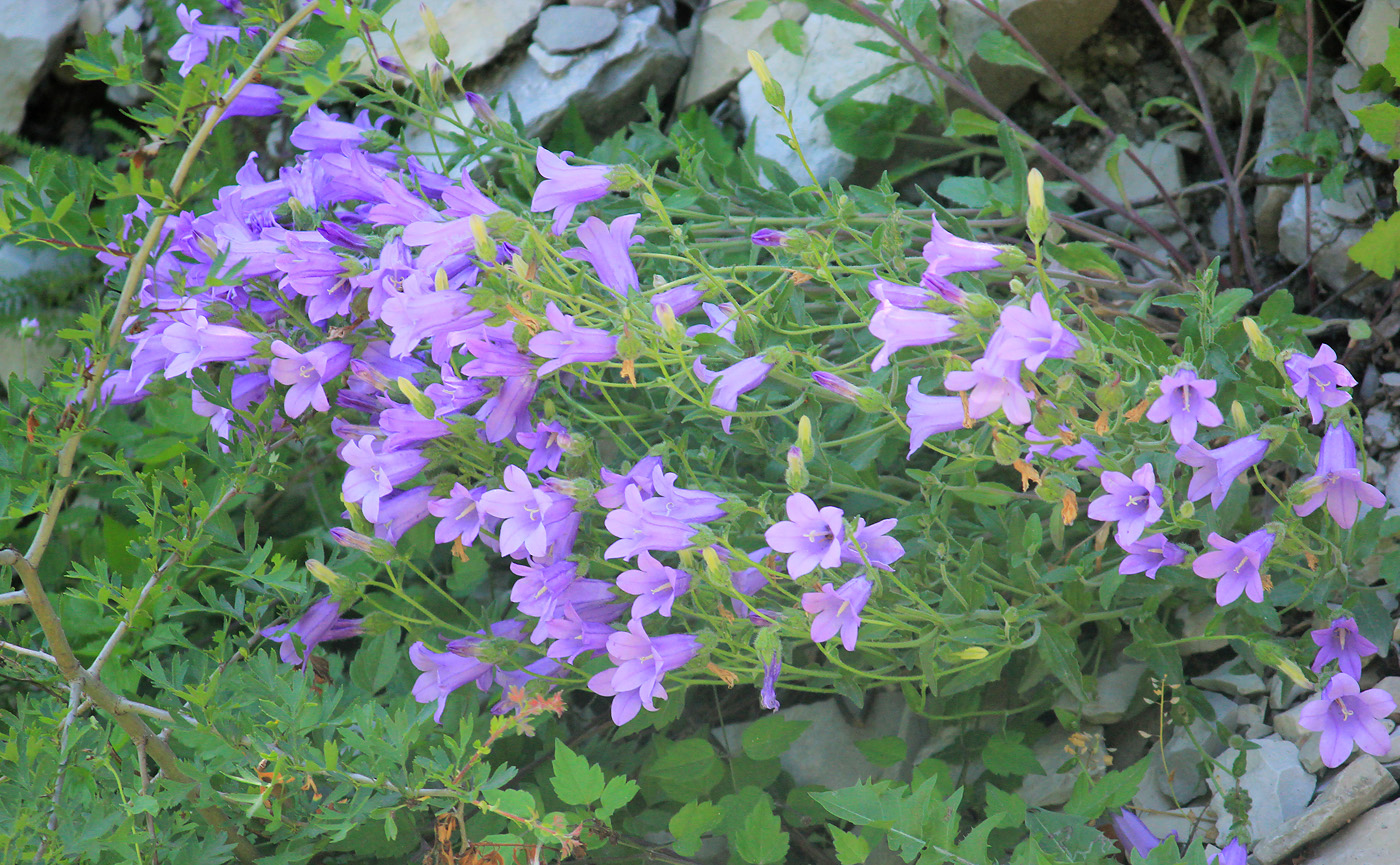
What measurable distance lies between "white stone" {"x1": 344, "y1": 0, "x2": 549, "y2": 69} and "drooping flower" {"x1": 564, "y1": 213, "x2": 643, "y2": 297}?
1793 mm

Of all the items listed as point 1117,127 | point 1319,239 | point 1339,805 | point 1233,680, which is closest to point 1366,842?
point 1339,805

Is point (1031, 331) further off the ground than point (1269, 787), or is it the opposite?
point (1031, 331)

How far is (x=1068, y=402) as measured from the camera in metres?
1.69

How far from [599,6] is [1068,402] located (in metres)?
2.21

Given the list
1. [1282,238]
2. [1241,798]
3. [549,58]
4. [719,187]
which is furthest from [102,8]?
[1241,798]

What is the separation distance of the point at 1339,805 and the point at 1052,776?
0.54 m

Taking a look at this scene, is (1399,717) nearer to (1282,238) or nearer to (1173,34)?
(1282,238)

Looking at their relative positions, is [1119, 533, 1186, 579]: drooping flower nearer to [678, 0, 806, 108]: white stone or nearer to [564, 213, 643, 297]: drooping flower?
[564, 213, 643, 297]: drooping flower

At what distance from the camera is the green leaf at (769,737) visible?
2070 millimetres

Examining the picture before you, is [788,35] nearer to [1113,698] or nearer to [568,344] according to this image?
[568,344]

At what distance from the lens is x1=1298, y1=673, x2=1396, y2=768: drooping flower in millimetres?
1689

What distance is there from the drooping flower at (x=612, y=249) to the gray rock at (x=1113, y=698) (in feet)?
4.04

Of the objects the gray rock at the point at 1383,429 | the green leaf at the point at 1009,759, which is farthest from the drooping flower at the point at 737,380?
the gray rock at the point at 1383,429

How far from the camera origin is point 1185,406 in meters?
1.60
